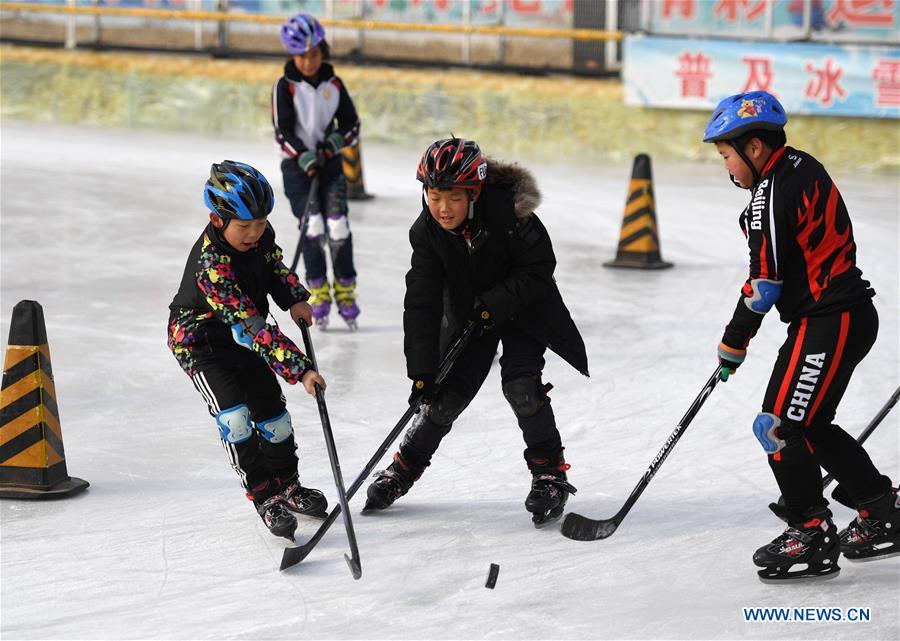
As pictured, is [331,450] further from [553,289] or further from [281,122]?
[281,122]

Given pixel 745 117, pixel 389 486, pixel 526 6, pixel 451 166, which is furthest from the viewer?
pixel 526 6

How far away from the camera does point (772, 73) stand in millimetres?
13312

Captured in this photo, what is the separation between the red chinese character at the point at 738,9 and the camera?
1332 cm

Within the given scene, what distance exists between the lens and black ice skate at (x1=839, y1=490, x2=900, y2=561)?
403 cm

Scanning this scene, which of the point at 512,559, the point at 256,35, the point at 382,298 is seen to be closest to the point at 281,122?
the point at 382,298

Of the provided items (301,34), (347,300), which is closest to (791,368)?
(347,300)

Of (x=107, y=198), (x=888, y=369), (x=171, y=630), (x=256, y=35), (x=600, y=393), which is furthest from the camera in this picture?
(x=256, y=35)

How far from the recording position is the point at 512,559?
162 inches

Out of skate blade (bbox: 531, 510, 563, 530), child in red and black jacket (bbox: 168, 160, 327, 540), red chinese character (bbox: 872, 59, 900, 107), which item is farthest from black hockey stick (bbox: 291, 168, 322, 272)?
red chinese character (bbox: 872, 59, 900, 107)

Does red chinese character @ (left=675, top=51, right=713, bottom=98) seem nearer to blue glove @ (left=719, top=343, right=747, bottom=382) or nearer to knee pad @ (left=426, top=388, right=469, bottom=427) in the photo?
knee pad @ (left=426, top=388, right=469, bottom=427)

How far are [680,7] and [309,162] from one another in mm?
7659

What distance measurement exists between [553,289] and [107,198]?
23.9ft

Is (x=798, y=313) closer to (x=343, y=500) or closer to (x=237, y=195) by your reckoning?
(x=343, y=500)

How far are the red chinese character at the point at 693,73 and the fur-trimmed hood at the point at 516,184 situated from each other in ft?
32.1
